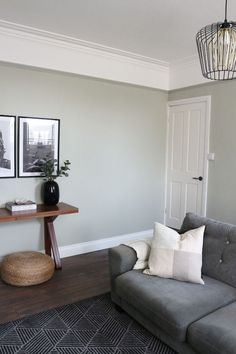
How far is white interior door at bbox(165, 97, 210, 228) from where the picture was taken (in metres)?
4.39

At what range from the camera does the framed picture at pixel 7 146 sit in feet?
11.3

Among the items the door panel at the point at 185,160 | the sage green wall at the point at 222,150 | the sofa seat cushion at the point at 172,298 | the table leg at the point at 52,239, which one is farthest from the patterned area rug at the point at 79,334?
the door panel at the point at 185,160

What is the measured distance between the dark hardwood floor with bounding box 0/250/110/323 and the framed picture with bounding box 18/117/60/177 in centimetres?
125

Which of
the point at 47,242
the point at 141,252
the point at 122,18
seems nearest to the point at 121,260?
the point at 141,252

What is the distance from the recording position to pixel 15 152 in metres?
3.54

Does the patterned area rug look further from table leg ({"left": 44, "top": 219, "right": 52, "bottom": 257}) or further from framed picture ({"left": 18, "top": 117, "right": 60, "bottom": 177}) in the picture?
framed picture ({"left": 18, "top": 117, "right": 60, "bottom": 177})

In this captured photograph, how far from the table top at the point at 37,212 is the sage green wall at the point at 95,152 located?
31cm

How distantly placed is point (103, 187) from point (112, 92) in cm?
135

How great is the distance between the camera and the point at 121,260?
253 centimetres

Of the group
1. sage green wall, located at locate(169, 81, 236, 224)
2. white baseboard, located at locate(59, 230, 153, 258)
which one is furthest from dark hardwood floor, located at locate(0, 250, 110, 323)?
sage green wall, located at locate(169, 81, 236, 224)

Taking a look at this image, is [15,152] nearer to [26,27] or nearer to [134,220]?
[26,27]

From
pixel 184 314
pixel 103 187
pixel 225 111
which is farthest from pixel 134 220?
pixel 184 314

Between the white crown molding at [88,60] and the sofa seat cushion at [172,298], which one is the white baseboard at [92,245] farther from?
the white crown molding at [88,60]

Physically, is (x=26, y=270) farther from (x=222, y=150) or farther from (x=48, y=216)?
(x=222, y=150)
